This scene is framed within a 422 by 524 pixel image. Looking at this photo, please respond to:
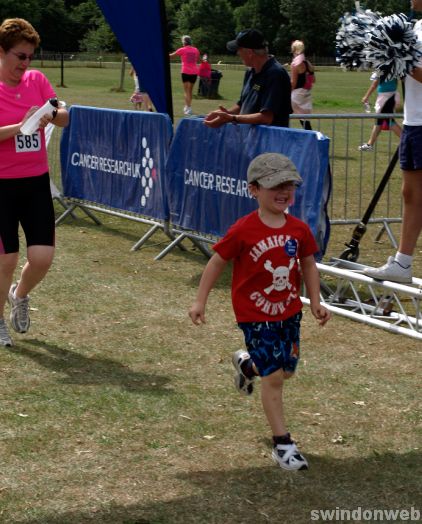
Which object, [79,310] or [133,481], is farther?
[79,310]

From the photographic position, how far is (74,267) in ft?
31.5

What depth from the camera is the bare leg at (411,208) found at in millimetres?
7184

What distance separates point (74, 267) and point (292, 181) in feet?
16.2

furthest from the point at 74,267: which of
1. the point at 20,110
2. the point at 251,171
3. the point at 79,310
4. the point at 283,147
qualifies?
the point at 251,171

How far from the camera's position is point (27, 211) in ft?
22.5

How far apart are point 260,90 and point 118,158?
2466 mm

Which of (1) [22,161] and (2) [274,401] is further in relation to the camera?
(1) [22,161]

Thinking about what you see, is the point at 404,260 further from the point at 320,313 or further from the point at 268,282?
the point at 268,282

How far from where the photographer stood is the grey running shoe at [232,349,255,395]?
5.43 metres

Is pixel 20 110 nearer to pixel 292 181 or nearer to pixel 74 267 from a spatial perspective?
pixel 292 181

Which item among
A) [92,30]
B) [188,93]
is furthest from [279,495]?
[92,30]

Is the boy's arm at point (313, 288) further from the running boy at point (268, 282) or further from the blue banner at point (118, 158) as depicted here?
the blue banner at point (118, 158)

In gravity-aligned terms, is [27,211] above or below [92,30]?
above

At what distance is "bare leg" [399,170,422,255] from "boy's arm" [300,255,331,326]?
2187 millimetres
